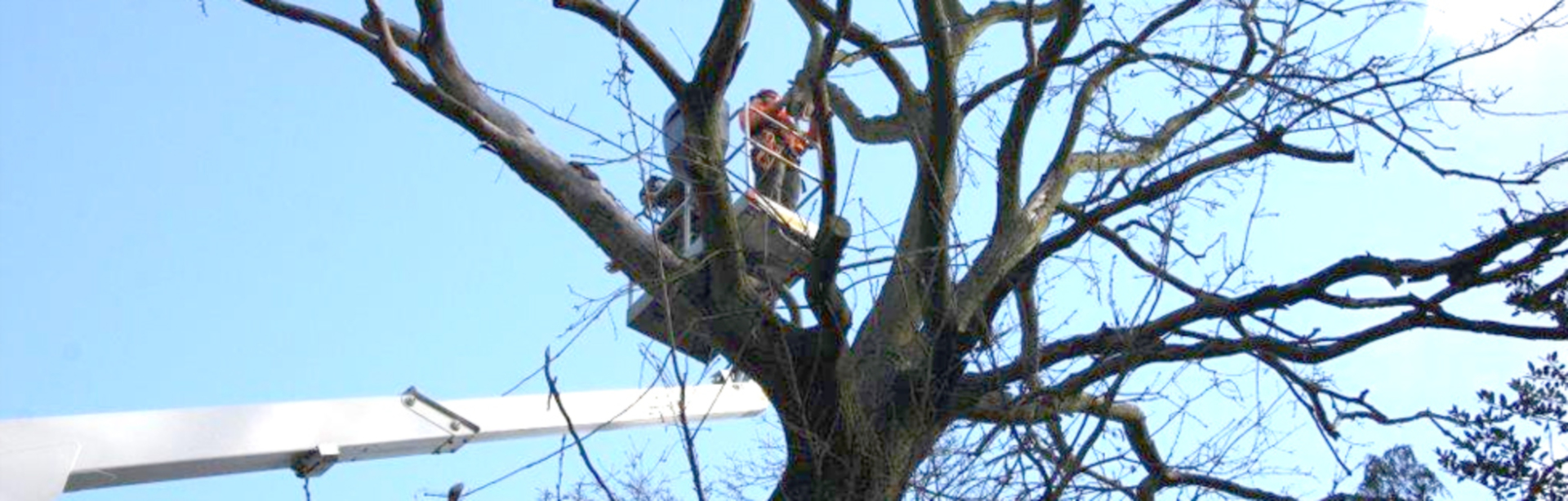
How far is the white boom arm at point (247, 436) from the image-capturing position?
827cm

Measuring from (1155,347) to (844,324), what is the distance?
100 cm

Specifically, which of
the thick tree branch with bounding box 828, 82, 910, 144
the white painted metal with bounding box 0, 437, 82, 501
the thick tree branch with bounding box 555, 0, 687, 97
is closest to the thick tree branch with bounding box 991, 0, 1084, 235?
the thick tree branch with bounding box 555, 0, 687, 97

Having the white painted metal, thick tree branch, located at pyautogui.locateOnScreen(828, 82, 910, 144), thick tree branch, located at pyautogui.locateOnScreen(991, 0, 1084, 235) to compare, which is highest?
thick tree branch, located at pyautogui.locateOnScreen(828, 82, 910, 144)

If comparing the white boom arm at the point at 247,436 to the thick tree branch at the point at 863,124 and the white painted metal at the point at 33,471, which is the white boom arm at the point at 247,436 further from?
the thick tree branch at the point at 863,124

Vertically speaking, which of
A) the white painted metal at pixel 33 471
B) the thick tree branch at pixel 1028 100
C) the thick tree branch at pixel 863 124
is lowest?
the white painted metal at pixel 33 471

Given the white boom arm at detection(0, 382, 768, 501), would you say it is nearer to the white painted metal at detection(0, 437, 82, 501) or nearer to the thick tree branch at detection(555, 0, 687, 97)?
the white painted metal at detection(0, 437, 82, 501)

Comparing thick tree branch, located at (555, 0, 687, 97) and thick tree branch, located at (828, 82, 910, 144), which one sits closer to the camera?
thick tree branch, located at (555, 0, 687, 97)

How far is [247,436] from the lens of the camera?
8.84 m

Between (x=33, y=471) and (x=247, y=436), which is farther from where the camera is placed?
(x=247, y=436)

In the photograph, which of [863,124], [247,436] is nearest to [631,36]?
[863,124]

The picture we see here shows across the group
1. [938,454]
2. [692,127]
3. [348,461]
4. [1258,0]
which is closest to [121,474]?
[348,461]

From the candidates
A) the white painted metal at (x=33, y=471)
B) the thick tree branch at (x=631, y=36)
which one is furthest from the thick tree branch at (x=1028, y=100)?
the white painted metal at (x=33, y=471)

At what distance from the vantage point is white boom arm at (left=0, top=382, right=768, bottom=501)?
8266 millimetres

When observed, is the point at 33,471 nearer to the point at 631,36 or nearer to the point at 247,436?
the point at 247,436
